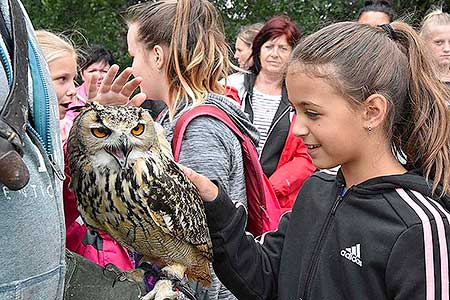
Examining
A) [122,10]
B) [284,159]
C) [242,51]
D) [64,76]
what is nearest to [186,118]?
[64,76]

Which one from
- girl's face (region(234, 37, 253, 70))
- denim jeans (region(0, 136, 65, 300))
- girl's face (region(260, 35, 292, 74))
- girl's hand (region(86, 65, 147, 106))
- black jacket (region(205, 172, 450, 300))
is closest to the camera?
denim jeans (region(0, 136, 65, 300))

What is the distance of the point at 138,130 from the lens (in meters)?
1.51

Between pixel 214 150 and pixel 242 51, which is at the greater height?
pixel 214 150

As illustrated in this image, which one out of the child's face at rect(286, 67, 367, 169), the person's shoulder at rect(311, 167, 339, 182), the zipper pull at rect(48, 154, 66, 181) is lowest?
the person's shoulder at rect(311, 167, 339, 182)

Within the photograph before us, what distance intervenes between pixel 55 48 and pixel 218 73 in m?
0.64

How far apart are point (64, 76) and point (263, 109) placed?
1.55 m

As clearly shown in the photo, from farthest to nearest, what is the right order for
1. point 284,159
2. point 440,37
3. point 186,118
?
point 440,37 < point 284,159 < point 186,118

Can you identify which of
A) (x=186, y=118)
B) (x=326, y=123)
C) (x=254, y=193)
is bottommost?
(x=254, y=193)

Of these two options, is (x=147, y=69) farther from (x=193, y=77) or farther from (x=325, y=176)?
(x=325, y=176)

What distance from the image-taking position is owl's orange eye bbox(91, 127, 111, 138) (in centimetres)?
146

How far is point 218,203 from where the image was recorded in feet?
5.35

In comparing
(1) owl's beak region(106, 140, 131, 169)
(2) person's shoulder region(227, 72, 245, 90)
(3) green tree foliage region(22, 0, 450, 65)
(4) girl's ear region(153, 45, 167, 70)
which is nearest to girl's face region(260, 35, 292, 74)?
(2) person's shoulder region(227, 72, 245, 90)

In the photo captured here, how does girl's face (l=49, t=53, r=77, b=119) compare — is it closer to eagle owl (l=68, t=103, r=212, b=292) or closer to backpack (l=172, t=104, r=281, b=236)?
backpack (l=172, t=104, r=281, b=236)

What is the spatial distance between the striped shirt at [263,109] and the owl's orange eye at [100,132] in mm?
2192
